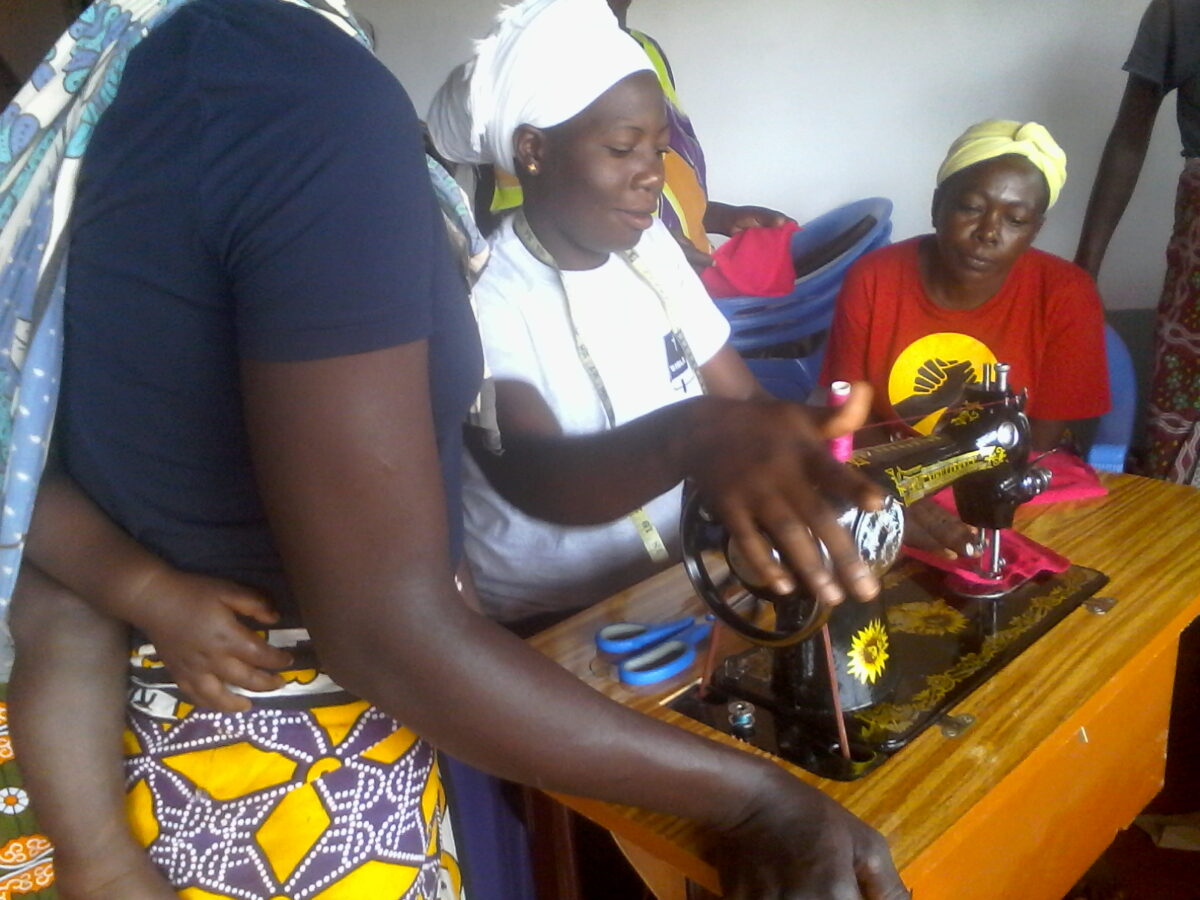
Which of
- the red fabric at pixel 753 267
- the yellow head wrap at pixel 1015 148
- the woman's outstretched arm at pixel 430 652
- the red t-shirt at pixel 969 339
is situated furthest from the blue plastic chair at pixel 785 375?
the woman's outstretched arm at pixel 430 652

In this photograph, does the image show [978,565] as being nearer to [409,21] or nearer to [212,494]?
[212,494]

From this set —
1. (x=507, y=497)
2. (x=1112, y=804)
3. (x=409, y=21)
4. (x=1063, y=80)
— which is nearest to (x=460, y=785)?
(x=507, y=497)

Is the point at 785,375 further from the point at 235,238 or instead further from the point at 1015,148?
the point at 235,238

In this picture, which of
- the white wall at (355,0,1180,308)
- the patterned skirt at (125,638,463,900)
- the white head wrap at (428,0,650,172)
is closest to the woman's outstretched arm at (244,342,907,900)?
the patterned skirt at (125,638,463,900)

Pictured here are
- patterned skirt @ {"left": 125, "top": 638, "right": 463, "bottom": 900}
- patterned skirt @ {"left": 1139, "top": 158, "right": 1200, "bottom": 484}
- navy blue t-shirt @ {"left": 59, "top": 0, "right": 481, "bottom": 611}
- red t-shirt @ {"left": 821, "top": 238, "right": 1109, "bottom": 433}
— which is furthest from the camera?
patterned skirt @ {"left": 1139, "top": 158, "right": 1200, "bottom": 484}

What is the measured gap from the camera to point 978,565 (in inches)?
43.4

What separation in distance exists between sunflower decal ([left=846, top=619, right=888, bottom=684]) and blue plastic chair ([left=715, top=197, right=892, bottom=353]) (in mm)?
1401

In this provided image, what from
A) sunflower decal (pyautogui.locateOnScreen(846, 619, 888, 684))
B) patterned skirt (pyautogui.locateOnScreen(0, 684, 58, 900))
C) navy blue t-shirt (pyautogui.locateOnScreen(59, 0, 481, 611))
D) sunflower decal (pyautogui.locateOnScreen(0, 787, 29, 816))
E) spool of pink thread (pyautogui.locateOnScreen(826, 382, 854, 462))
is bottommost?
patterned skirt (pyautogui.locateOnScreen(0, 684, 58, 900))

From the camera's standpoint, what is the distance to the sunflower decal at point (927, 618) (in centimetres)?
102

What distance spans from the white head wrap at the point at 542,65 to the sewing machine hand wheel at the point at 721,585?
0.68 meters

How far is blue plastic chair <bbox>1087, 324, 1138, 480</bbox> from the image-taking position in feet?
5.07

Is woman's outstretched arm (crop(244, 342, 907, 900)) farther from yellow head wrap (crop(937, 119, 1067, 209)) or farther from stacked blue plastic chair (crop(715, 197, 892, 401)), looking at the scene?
stacked blue plastic chair (crop(715, 197, 892, 401))

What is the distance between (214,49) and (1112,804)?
120 cm

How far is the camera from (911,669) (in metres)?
0.96
